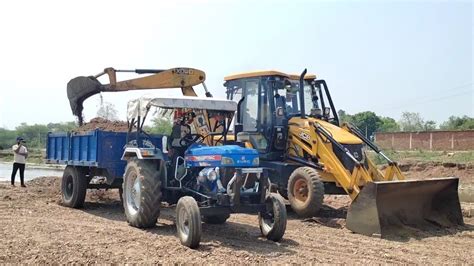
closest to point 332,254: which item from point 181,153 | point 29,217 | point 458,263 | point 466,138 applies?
point 458,263

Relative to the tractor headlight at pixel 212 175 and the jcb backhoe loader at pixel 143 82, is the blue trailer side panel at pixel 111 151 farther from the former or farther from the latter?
the tractor headlight at pixel 212 175

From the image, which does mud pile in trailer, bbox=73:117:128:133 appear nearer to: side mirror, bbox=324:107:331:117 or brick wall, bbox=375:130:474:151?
side mirror, bbox=324:107:331:117

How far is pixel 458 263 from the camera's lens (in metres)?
6.91

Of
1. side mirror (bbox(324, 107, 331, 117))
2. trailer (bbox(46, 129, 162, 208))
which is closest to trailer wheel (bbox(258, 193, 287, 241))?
trailer (bbox(46, 129, 162, 208))

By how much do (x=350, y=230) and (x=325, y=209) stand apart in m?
2.56

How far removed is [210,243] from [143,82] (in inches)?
245

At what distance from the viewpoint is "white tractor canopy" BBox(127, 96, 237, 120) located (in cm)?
870

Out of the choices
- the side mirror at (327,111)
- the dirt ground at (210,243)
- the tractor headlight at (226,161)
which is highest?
the side mirror at (327,111)

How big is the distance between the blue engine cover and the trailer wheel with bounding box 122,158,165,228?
0.77 m

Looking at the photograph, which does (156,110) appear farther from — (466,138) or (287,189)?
(466,138)

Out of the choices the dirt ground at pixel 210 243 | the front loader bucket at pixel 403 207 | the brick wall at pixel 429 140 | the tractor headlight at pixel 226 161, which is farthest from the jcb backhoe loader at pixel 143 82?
the brick wall at pixel 429 140

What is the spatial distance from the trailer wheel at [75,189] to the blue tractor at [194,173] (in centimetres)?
206

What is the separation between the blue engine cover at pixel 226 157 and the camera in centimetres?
793

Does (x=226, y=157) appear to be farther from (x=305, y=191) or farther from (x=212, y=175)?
(x=305, y=191)
